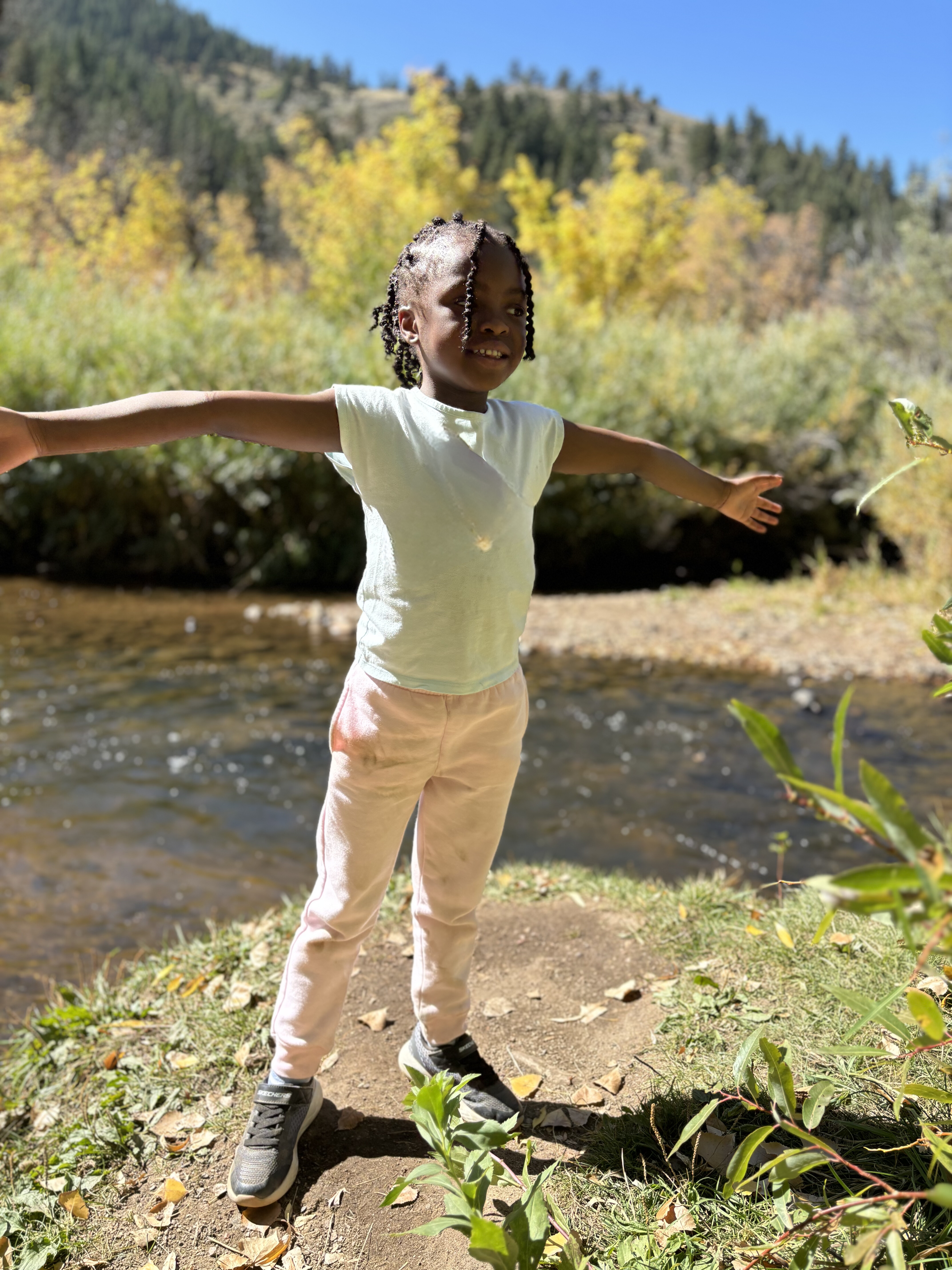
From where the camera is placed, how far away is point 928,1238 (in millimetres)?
1659

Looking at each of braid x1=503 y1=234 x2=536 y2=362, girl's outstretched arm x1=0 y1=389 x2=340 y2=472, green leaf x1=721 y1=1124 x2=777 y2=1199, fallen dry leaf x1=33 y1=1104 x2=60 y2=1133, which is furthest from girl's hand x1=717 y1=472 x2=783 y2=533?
fallen dry leaf x1=33 y1=1104 x2=60 y2=1133

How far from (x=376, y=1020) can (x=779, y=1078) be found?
141cm

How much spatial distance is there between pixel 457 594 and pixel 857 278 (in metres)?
25.5

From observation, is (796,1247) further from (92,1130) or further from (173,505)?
(173,505)

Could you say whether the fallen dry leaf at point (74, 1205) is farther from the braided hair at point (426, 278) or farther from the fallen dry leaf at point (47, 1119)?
the braided hair at point (426, 278)

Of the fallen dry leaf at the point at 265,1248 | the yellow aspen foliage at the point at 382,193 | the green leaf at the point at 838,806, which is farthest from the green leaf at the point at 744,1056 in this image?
the yellow aspen foliage at the point at 382,193

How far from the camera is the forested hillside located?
63219 mm

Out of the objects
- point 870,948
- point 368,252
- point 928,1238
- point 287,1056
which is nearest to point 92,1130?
point 287,1056

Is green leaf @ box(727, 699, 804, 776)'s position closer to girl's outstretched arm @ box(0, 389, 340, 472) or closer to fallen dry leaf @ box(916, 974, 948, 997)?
girl's outstretched arm @ box(0, 389, 340, 472)

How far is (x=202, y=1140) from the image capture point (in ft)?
7.63

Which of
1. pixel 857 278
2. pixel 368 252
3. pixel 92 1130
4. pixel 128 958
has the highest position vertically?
pixel 857 278

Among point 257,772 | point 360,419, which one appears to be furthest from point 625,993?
point 257,772

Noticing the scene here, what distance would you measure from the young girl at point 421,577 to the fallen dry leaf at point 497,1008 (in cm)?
46

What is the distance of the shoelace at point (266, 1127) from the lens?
213 cm
